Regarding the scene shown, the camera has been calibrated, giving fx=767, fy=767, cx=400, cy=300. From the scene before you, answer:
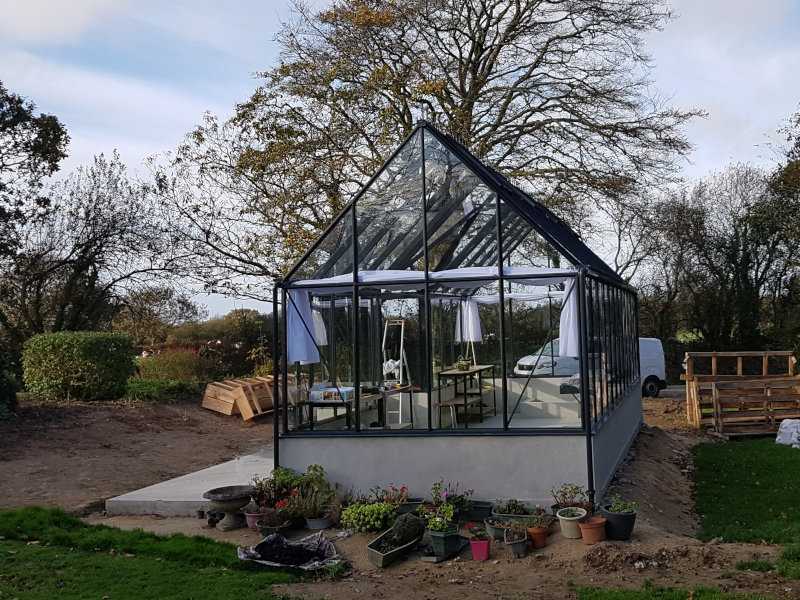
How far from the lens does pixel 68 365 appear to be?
14.4 m

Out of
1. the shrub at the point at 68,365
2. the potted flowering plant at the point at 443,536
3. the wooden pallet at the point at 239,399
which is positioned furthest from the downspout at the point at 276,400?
the wooden pallet at the point at 239,399

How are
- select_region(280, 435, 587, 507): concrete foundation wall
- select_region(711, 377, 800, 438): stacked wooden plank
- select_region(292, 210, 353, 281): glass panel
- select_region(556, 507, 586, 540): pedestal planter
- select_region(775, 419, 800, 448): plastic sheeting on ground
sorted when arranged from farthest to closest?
select_region(711, 377, 800, 438): stacked wooden plank, select_region(775, 419, 800, 448): plastic sheeting on ground, select_region(292, 210, 353, 281): glass panel, select_region(280, 435, 587, 507): concrete foundation wall, select_region(556, 507, 586, 540): pedestal planter

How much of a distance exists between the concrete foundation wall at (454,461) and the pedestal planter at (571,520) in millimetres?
569

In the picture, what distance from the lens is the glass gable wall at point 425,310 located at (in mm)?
A: 8539

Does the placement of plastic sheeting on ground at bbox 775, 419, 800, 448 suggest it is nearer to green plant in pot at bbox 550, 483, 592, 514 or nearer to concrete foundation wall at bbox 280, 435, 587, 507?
green plant in pot at bbox 550, 483, 592, 514

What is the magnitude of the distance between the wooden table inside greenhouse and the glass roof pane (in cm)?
166

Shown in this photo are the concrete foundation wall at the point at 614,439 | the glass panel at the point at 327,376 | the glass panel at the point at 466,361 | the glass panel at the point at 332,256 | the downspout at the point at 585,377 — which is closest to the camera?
the downspout at the point at 585,377

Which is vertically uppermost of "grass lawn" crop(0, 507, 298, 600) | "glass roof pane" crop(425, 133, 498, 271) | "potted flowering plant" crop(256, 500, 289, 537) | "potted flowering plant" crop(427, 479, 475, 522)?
"glass roof pane" crop(425, 133, 498, 271)

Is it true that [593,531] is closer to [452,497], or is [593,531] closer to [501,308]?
[452,497]

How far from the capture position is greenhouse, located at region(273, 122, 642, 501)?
8.29 m

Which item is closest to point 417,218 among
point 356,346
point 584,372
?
point 356,346

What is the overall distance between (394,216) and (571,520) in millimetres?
3926

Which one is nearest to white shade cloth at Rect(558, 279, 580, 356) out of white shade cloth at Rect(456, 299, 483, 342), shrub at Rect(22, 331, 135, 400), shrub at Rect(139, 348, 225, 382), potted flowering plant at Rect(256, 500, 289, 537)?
white shade cloth at Rect(456, 299, 483, 342)

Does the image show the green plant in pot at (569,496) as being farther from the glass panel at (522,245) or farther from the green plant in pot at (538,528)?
the glass panel at (522,245)
